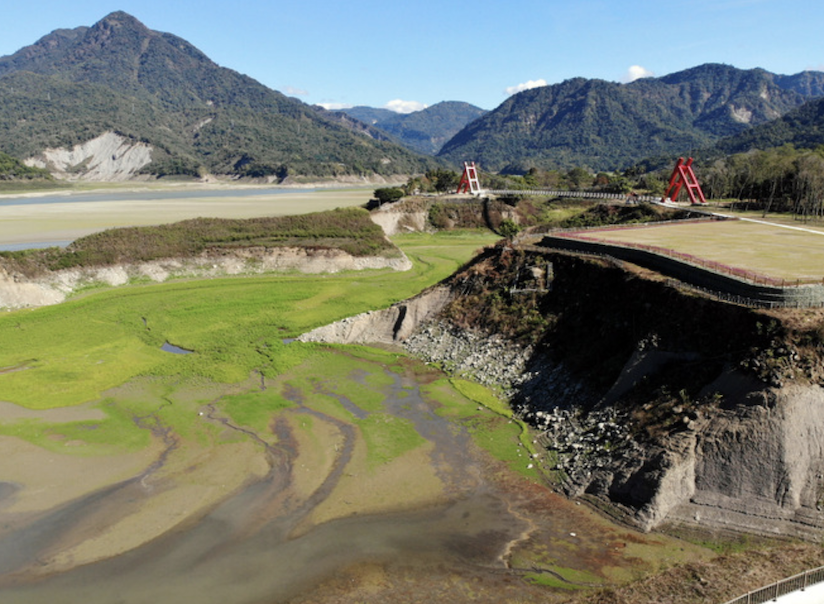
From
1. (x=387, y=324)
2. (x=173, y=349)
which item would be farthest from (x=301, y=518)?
(x=173, y=349)

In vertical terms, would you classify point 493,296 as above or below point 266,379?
above

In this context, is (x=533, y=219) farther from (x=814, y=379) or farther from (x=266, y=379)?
(x=814, y=379)

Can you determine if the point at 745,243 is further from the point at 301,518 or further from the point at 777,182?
the point at 301,518

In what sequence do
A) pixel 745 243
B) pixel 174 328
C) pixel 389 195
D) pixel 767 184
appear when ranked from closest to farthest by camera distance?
1. pixel 745 243
2. pixel 174 328
3. pixel 767 184
4. pixel 389 195

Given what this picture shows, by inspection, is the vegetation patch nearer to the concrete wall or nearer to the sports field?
the sports field

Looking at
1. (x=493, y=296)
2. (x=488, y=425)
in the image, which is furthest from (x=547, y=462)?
(x=493, y=296)

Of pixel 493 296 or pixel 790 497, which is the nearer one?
pixel 790 497

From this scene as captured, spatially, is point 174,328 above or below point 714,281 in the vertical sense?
below
